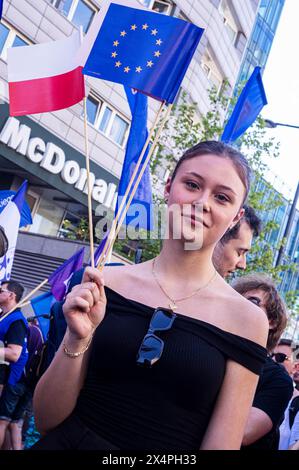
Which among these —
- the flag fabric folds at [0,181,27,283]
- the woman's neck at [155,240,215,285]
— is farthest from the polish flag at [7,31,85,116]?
the flag fabric folds at [0,181,27,283]

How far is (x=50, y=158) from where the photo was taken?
17.8 m

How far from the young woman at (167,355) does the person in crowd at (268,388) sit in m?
0.90

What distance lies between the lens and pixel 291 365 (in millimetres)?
5367

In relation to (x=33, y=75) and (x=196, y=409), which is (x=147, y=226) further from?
(x=196, y=409)

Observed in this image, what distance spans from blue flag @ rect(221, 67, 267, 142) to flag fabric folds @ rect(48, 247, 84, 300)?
2.51 m

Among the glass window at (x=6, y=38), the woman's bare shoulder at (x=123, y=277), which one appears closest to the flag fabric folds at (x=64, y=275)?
the woman's bare shoulder at (x=123, y=277)

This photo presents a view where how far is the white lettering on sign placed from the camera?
1655 cm

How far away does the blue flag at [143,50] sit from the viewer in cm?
278

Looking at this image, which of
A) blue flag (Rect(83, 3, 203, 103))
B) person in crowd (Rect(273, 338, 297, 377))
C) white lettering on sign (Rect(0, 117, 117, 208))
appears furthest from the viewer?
white lettering on sign (Rect(0, 117, 117, 208))

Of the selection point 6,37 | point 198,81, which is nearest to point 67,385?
point 6,37

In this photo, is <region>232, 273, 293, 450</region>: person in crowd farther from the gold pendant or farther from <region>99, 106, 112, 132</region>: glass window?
<region>99, 106, 112, 132</region>: glass window

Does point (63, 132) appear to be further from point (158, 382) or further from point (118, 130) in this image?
point (158, 382)

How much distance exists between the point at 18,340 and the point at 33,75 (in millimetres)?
3574

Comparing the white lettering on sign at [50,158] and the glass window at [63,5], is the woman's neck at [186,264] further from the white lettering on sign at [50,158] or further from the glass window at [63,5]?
the glass window at [63,5]
